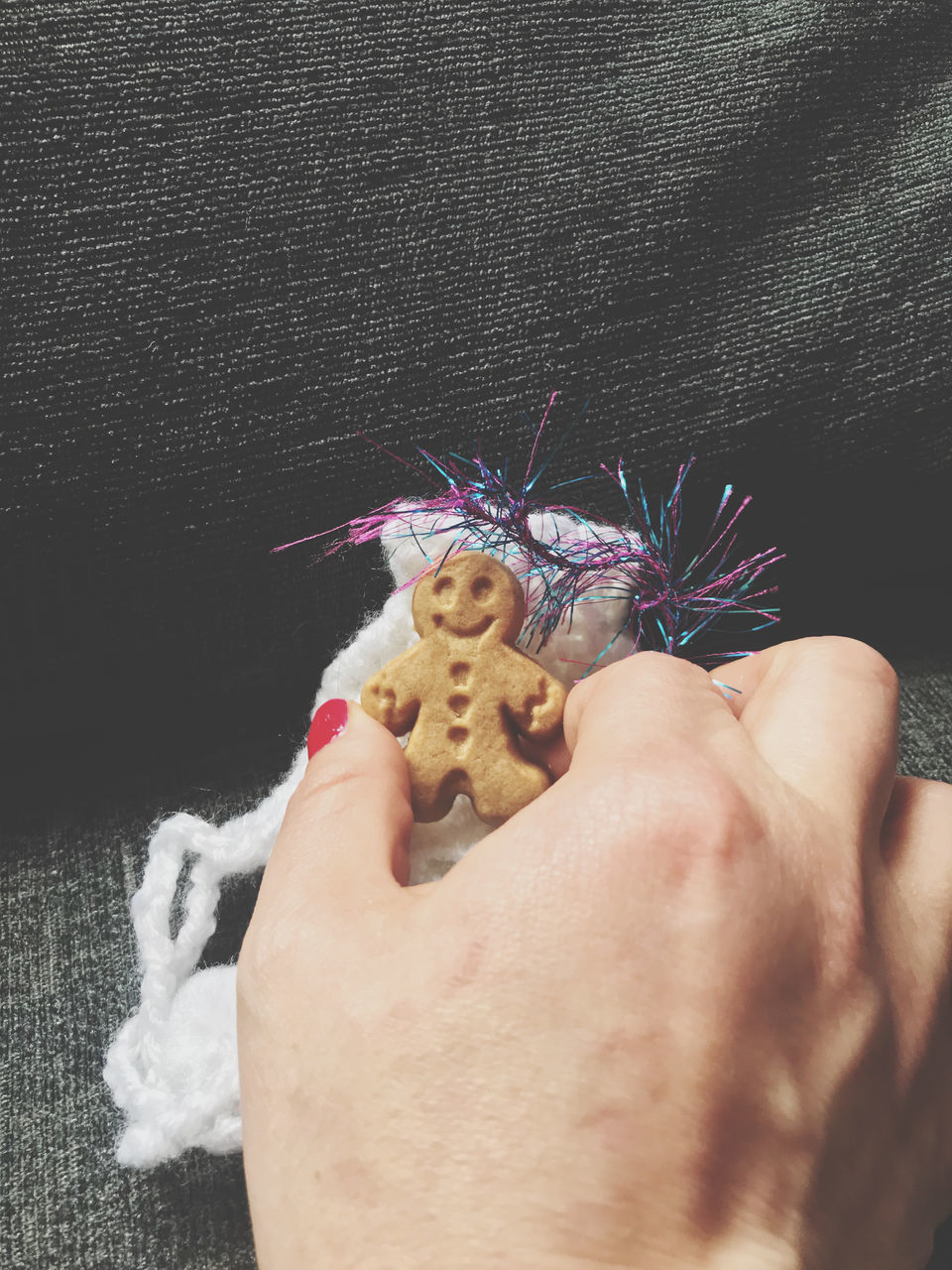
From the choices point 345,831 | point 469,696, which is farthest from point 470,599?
point 345,831

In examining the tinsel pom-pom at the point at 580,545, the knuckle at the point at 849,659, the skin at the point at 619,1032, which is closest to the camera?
the skin at the point at 619,1032

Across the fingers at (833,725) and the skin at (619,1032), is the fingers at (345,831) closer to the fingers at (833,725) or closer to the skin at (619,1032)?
the skin at (619,1032)

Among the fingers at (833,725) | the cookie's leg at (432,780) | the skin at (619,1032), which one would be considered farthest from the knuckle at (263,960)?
the fingers at (833,725)

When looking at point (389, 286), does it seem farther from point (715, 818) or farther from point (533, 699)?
point (715, 818)

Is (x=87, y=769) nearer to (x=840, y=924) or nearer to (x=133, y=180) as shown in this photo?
(x=133, y=180)

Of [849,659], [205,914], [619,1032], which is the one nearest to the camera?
[619,1032]

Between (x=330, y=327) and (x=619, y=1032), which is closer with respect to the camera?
(x=619, y=1032)

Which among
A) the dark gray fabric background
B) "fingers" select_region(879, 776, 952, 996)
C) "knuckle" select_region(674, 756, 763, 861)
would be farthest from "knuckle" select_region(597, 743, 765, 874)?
the dark gray fabric background

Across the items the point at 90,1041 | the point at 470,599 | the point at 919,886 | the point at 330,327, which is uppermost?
the point at 330,327
